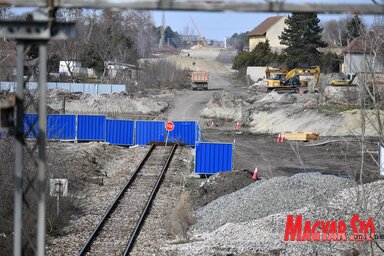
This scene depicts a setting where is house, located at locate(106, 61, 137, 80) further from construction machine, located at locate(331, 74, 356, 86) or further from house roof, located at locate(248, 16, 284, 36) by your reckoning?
house roof, located at locate(248, 16, 284, 36)

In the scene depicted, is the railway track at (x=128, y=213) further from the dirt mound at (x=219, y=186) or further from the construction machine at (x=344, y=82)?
the construction machine at (x=344, y=82)

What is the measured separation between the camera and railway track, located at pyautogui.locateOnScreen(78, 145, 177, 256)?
14.9 m

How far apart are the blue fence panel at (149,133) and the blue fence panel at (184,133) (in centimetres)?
58

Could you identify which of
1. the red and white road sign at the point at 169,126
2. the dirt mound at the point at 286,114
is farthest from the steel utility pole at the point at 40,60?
the dirt mound at the point at 286,114

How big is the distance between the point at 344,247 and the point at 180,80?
68065mm

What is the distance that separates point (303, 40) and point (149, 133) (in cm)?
4596

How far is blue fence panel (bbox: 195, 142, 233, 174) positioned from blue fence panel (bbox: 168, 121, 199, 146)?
8.69 m

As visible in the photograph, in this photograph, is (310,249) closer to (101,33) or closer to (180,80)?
(180,80)

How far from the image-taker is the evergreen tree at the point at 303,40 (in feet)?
244

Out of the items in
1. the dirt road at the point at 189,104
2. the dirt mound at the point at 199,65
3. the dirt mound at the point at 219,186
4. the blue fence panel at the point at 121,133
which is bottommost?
the dirt mound at the point at 199,65

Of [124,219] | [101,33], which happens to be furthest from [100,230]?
[101,33]

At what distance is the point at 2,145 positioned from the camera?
1736 centimetres

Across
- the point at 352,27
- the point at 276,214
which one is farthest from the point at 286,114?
the point at 276,214

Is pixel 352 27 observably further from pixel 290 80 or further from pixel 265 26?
pixel 265 26
